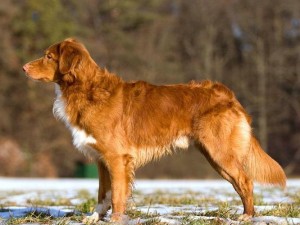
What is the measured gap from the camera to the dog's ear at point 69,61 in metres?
6.03

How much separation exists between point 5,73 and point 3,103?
174 centimetres

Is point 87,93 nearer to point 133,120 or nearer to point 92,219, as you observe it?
point 133,120

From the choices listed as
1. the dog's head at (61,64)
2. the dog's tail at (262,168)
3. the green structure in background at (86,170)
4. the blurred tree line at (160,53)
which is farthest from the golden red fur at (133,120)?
the blurred tree line at (160,53)

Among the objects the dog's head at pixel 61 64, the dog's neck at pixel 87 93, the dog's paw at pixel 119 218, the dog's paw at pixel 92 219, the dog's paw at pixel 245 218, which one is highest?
the dog's head at pixel 61 64

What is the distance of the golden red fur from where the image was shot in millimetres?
5863

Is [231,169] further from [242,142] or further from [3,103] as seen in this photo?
[3,103]

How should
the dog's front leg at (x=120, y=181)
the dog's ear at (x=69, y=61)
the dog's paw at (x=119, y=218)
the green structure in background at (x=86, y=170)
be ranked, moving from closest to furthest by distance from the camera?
1. the dog's paw at (x=119, y=218)
2. the dog's front leg at (x=120, y=181)
3. the dog's ear at (x=69, y=61)
4. the green structure in background at (x=86, y=170)

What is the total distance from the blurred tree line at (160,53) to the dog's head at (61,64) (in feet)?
78.4

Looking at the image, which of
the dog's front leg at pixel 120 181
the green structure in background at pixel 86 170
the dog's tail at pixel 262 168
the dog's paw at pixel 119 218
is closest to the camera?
the dog's paw at pixel 119 218

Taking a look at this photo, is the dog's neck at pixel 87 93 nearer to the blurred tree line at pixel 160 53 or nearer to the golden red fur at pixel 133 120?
the golden red fur at pixel 133 120

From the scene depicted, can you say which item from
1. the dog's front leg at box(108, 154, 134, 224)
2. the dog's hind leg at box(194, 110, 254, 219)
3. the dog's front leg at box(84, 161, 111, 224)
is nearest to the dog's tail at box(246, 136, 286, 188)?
the dog's hind leg at box(194, 110, 254, 219)

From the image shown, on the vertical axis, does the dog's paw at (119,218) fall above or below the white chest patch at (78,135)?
below

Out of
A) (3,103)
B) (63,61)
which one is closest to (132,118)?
(63,61)

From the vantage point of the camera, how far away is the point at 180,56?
38.3 metres
